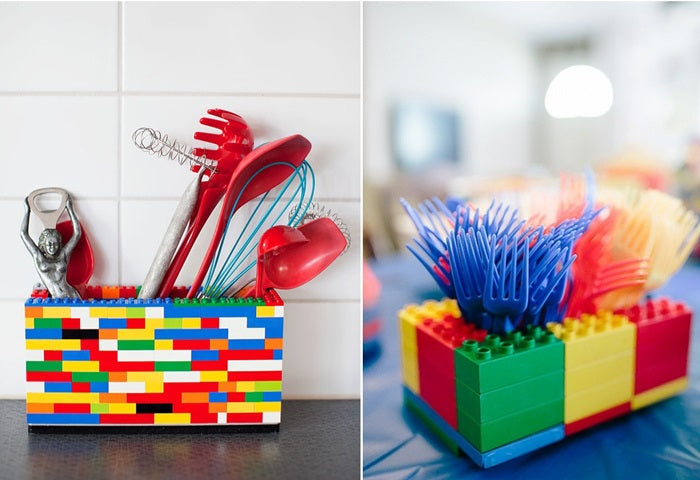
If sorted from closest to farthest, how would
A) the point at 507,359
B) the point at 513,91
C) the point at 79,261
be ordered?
the point at 507,359 → the point at 79,261 → the point at 513,91

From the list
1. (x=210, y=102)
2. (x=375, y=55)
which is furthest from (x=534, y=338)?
(x=375, y=55)

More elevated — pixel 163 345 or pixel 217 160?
pixel 217 160

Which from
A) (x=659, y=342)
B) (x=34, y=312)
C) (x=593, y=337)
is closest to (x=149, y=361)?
(x=34, y=312)

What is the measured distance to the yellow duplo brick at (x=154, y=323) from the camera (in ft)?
1.83

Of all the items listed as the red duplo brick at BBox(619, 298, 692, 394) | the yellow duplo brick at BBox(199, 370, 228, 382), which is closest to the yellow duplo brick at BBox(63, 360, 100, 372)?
the yellow duplo brick at BBox(199, 370, 228, 382)

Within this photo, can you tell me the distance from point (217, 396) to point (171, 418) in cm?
5

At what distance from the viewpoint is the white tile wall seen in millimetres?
630

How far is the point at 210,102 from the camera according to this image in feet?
2.10

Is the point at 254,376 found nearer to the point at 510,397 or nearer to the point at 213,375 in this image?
the point at 213,375

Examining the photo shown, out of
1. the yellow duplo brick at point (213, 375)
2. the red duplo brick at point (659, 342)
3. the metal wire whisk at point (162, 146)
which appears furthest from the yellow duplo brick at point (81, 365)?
the red duplo brick at point (659, 342)

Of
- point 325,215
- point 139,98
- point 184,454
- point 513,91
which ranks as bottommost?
point 184,454

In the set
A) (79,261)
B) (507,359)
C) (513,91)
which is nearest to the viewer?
(507,359)

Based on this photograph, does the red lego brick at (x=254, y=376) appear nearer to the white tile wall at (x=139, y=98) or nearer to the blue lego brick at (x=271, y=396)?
the blue lego brick at (x=271, y=396)

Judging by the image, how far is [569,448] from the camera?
1.85 feet
